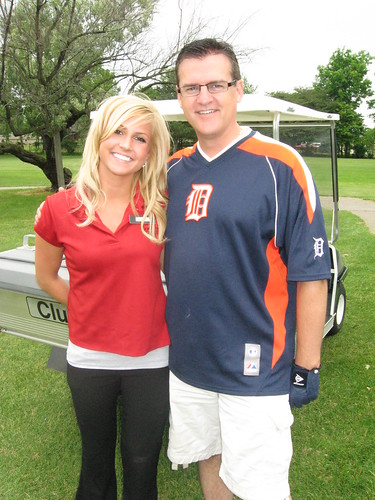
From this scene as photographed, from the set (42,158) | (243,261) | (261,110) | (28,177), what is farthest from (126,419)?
(28,177)

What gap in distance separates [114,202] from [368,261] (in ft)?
18.7

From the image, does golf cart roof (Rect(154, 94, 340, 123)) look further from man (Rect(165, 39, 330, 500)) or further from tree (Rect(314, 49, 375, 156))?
tree (Rect(314, 49, 375, 156))

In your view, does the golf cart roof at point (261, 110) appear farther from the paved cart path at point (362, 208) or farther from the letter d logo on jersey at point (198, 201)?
the paved cart path at point (362, 208)

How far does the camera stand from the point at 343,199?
1512 centimetres

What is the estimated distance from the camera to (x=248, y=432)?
1730 millimetres

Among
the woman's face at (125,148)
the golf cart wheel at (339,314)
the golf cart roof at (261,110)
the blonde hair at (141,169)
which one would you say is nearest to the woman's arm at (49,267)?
the blonde hair at (141,169)

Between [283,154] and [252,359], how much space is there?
74 centimetres

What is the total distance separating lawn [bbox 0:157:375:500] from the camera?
2.45m

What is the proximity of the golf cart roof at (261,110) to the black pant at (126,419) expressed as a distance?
170 centimetres

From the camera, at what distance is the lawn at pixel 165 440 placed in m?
2.45

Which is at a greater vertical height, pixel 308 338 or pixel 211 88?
pixel 211 88

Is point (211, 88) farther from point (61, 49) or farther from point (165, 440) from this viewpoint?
point (61, 49)

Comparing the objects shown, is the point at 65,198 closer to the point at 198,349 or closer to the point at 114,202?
the point at 114,202

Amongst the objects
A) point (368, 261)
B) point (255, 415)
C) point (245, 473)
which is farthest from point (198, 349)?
point (368, 261)
